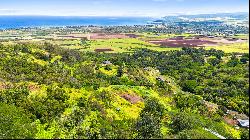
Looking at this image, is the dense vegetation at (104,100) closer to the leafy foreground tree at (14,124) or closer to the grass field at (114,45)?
the leafy foreground tree at (14,124)

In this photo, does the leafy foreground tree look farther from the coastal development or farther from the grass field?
the grass field

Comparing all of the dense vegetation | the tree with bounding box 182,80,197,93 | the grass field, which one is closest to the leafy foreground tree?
the dense vegetation

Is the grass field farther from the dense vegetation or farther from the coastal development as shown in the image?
the dense vegetation

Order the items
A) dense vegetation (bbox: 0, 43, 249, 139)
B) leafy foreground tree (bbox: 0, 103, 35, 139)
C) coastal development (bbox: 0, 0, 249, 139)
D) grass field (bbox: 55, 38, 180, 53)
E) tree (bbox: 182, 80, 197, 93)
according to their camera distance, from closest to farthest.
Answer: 1. leafy foreground tree (bbox: 0, 103, 35, 139)
2. coastal development (bbox: 0, 0, 249, 139)
3. dense vegetation (bbox: 0, 43, 249, 139)
4. tree (bbox: 182, 80, 197, 93)
5. grass field (bbox: 55, 38, 180, 53)

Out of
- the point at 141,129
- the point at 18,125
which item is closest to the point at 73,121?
the point at 18,125

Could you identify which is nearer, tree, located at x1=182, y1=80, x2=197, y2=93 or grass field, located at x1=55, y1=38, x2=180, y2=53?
tree, located at x1=182, y1=80, x2=197, y2=93

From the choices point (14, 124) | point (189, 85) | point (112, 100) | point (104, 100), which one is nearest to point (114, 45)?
point (189, 85)

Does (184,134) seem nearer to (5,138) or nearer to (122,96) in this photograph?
(5,138)

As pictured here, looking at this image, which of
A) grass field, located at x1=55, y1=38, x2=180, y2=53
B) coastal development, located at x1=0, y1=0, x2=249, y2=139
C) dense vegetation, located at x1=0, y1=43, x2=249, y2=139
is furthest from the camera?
grass field, located at x1=55, y1=38, x2=180, y2=53

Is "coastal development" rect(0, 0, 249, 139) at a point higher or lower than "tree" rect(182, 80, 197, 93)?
higher
